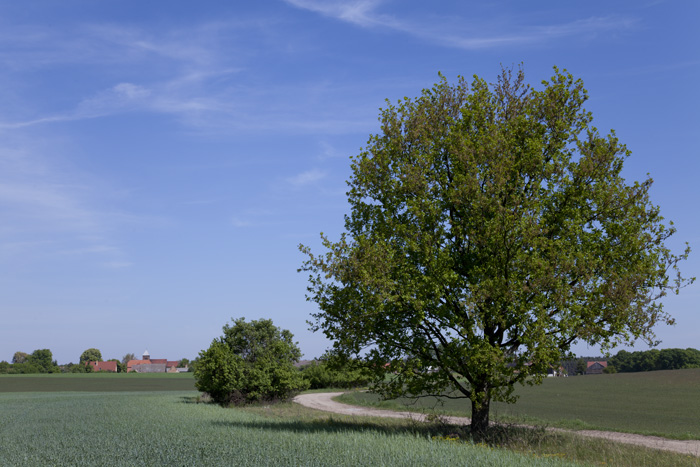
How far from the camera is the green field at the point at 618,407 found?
1139 inches

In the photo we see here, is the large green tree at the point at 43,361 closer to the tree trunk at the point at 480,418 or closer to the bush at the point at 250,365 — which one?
the bush at the point at 250,365

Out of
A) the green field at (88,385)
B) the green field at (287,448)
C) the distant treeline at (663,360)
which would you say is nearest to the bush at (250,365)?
the green field at (287,448)

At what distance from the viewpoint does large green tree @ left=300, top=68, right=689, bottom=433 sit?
19.4 m

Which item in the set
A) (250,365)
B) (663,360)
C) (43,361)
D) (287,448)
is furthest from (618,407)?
(43,361)

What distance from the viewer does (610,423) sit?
30.3 m

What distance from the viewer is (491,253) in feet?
67.9

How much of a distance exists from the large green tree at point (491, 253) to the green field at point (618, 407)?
5205mm

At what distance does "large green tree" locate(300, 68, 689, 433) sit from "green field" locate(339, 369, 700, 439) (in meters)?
5.20

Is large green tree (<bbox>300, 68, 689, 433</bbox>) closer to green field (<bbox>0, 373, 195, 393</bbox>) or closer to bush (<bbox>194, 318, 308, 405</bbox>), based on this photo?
bush (<bbox>194, 318, 308, 405</bbox>)

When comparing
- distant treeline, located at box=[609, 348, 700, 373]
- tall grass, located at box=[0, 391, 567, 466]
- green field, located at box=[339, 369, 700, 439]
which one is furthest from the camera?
distant treeline, located at box=[609, 348, 700, 373]

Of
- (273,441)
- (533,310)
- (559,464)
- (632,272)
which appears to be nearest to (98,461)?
(273,441)

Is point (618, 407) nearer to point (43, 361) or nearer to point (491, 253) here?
point (491, 253)

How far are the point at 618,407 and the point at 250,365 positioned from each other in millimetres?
28509

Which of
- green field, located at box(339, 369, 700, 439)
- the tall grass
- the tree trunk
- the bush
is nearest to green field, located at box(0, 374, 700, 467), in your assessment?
the tall grass
